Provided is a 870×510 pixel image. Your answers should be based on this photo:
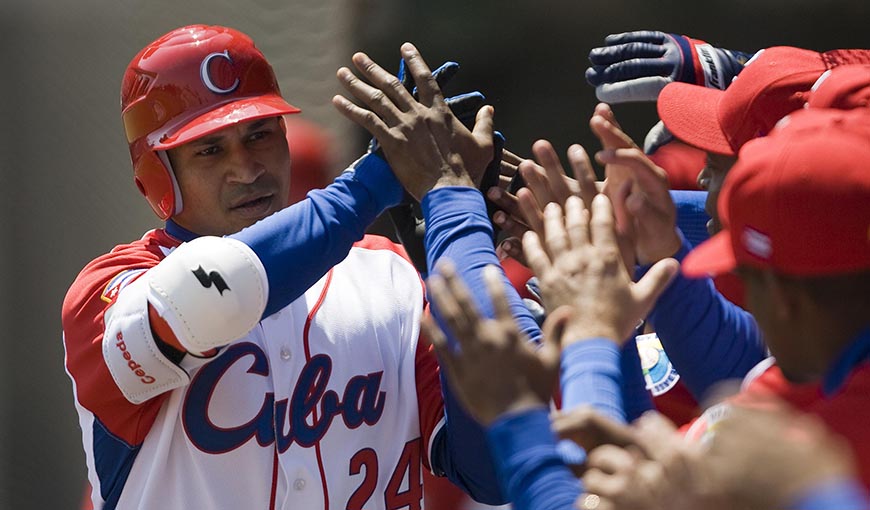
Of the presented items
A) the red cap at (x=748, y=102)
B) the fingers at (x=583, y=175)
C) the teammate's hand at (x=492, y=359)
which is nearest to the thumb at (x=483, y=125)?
the fingers at (x=583, y=175)

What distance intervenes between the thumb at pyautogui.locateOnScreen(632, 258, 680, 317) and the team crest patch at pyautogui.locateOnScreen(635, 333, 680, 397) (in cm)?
76

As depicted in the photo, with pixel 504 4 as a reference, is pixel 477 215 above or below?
above

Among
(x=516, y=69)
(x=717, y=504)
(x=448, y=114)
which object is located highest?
(x=448, y=114)

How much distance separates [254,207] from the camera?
9.02 feet

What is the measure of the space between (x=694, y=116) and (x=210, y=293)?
3.63ft

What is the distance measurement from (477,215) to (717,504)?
3.19 ft

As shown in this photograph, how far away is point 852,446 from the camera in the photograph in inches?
60.5

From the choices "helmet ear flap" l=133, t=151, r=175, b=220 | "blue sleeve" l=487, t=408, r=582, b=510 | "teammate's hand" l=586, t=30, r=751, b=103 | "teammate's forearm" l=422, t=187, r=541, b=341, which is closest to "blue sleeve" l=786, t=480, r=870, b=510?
"blue sleeve" l=487, t=408, r=582, b=510

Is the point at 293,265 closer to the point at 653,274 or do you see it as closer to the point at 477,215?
the point at 477,215

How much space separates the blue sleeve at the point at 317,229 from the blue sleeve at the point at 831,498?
50.6 inches

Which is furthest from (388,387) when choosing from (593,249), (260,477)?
(593,249)

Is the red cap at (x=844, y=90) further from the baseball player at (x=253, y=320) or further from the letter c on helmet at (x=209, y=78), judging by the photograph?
the letter c on helmet at (x=209, y=78)

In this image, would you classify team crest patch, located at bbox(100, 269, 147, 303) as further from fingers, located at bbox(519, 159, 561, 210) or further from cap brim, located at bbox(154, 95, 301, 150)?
fingers, located at bbox(519, 159, 561, 210)

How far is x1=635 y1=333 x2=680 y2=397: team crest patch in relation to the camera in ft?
8.98
